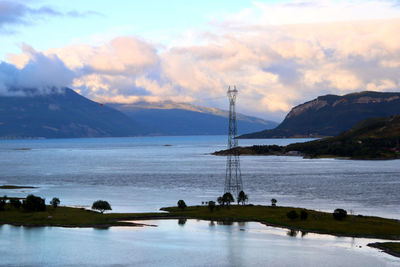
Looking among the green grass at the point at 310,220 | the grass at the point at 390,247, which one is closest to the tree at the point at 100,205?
the green grass at the point at 310,220

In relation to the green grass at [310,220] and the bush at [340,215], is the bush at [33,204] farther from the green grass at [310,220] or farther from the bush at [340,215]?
the bush at [340,215]

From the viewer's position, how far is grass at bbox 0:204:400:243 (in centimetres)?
8438

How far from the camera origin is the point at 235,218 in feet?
322

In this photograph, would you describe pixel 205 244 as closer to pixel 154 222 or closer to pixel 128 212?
pixel 154 222

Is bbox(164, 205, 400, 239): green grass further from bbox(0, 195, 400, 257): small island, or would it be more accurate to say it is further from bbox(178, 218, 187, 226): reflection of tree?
bbox(178, 218, 187, 226): reflection of tree

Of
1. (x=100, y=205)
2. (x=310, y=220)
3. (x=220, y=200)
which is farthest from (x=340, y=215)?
(x=100, y=205)

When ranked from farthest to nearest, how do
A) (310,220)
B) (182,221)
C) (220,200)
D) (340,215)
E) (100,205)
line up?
(220,200)
(100,205)
(182,221)
(310,220)
(340,215)

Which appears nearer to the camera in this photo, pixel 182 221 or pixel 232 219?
pixel 182 221

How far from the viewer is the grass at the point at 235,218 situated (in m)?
84.4

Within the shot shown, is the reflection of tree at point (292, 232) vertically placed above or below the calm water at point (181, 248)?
above

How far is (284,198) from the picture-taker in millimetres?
131000

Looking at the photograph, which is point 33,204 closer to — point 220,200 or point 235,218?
point 220,200

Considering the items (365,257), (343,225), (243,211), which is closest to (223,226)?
(243,211)

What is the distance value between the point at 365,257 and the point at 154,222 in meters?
39.1
